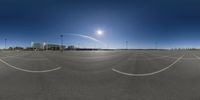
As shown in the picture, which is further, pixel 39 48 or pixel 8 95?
pixel 39 48

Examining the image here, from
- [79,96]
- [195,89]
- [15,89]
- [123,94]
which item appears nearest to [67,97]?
[79,96]

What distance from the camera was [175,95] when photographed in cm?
451

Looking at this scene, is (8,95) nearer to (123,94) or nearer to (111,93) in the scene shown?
(111,93)

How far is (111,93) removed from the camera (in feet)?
15.8

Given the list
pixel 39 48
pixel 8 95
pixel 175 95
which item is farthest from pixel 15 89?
pixel 39 48

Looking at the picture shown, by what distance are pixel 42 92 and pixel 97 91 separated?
1.73m

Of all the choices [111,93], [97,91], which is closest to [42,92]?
[97,91]

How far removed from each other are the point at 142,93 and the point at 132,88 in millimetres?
657

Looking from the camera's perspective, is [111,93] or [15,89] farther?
[15,89]

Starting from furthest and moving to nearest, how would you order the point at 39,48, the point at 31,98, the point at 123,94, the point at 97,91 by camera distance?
the point at 39,48, the point at 97,91, the point at 123,94, the point at 31,98

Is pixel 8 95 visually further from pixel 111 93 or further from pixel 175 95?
pixel 175 95

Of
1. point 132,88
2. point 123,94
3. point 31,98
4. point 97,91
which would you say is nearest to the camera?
point 31,98

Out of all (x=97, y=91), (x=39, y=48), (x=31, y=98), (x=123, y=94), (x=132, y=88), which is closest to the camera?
(x=31, y=98)

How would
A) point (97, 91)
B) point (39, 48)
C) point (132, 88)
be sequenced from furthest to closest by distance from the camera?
point (39, 48) < point (132, 88) < point (97, 91)
